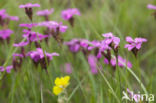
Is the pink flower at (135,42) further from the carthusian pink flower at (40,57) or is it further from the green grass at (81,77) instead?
the carthusian pink flower at (40,57)

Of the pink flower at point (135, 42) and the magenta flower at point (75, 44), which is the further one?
the magenta flower at point (75, 44)

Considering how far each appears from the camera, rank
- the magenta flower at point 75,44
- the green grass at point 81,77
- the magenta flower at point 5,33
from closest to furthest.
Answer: the green grass at point 81,77 → the magenta flower at point 5,33 → the magenta flower at point 75,44

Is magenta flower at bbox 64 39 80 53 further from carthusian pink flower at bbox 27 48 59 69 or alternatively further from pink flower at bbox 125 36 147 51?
pink flower at bbox 125 36 147 51

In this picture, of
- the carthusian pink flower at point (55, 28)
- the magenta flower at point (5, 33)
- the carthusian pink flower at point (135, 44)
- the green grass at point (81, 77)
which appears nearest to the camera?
the carthusian pink flower at point (135, 44)

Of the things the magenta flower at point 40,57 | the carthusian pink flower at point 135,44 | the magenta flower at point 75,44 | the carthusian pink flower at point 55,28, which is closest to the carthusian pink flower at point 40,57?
the magenta flower at point 40,57

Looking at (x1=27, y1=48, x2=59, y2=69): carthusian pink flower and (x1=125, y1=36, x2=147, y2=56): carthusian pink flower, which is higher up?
(x1=125, y1=36, x2=147, y2=56): carthusian pink flower

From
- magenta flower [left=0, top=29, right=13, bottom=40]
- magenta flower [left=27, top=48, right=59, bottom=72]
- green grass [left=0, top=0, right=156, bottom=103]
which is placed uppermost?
magenta flower [left=0, top=29, right=13, bottom=40]

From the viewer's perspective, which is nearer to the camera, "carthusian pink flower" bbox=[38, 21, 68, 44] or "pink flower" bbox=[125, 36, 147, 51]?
"pink flower" bbox=[125, 36, 147, 51]

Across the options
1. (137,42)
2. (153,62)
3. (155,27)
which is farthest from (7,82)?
(155,27)

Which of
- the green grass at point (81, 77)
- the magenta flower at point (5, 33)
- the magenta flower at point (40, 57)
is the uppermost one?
the magenta flower at point (5, 33)

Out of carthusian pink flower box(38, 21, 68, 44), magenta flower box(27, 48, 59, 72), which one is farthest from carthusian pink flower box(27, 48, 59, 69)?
carthusian pink flower box(38, 21, 68, 44)

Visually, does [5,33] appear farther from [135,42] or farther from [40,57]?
[135,42]

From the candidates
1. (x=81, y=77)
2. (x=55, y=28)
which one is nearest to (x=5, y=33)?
(x=55, y=28)

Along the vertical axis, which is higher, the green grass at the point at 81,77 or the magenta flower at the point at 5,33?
the magenta flower at the point at 5,33
